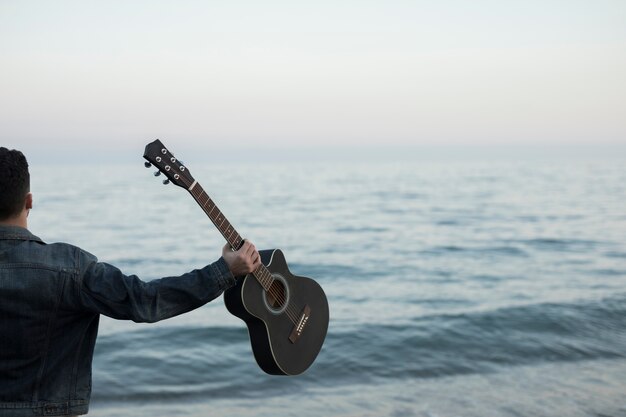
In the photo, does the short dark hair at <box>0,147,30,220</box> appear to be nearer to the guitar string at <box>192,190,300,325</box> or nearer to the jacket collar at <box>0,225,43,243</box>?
the jacket collar at <box>0,225,43,243</box>

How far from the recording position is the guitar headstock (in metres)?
2.79

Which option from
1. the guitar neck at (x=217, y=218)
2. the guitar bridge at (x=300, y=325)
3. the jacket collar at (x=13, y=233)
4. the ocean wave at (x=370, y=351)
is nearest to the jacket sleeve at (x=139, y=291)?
the jacket collar at (x=13, y=233)

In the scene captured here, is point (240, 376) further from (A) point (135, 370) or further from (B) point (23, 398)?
(B) point (23, 398)

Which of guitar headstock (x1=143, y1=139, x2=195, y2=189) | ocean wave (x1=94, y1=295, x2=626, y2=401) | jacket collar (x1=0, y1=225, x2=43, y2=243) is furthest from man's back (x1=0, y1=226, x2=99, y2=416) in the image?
ocean wave (x1=94, y1=295, x2=626, y2=401)

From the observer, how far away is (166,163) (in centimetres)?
283

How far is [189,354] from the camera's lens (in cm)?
812

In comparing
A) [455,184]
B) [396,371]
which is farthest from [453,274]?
[455,184]

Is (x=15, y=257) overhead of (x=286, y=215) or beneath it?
overhead

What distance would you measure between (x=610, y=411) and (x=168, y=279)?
4.57 m

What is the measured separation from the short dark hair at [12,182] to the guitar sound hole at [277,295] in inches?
48.5

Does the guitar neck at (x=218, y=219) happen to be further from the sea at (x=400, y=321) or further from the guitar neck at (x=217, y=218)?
the sea at (x=400, y=321)

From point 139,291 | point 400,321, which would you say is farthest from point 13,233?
point 400,321

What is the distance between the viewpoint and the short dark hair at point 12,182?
7.77 ft

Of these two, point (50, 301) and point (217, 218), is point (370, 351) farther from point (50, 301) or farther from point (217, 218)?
point (50, 301)
